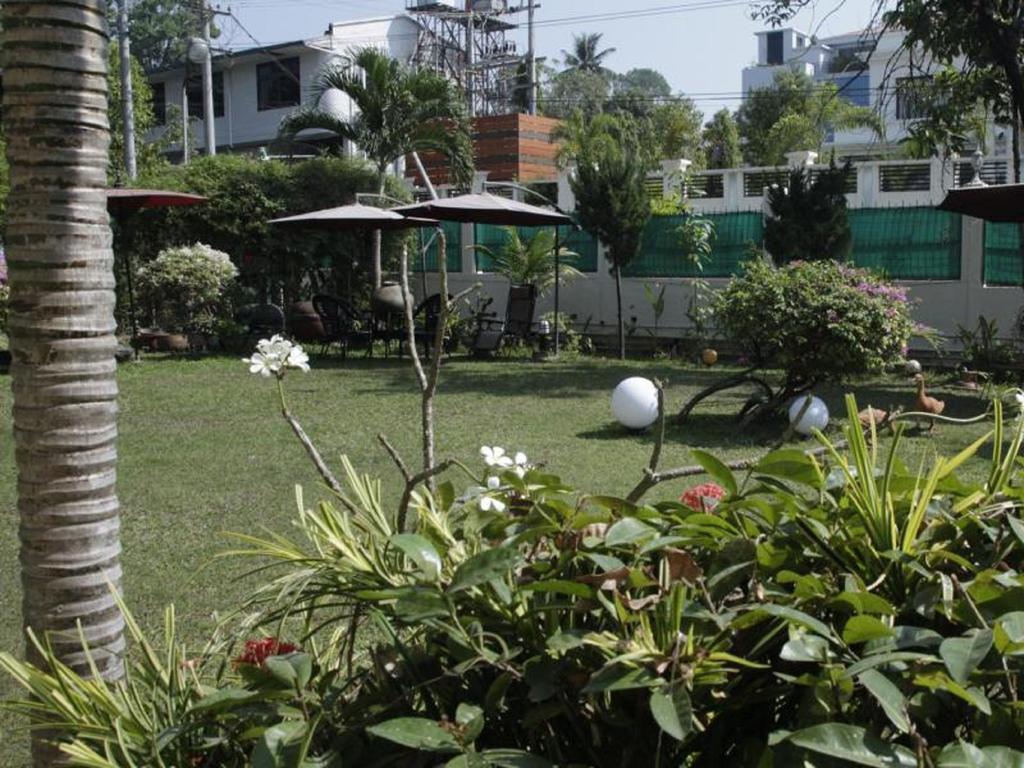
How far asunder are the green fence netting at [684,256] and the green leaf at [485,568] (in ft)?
50.5

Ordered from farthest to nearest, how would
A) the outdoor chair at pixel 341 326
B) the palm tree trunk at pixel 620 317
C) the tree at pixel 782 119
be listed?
the tree at pixel 782 119, the palm tree trunk at pixel 620 317, the outdoor chair at pixel 341 326

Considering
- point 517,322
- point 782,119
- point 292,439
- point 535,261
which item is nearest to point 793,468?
point 292,439

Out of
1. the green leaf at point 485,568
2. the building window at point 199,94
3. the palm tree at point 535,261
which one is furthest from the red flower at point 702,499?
the building window at point 199,94

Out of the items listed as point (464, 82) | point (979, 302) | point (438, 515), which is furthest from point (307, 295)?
point (464, 82)

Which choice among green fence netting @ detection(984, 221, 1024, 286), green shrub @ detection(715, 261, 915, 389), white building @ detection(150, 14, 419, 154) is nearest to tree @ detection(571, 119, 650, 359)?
green fence netting @ detection(984, 221, 1024, 286)

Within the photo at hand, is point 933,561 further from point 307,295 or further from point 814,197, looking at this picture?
point 307,295

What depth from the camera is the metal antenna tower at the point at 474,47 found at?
45.1 meters

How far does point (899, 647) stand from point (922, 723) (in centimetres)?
12

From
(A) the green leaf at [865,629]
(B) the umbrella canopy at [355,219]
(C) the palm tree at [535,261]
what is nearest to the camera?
(A) the green leaf at [865,629]

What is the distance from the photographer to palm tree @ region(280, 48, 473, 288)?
18047 mm

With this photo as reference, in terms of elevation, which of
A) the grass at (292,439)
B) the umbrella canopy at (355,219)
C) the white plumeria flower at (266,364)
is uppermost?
the umbrella canopy at (355,219)

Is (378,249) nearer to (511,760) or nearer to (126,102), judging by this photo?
(126,102)

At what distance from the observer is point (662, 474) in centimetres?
192

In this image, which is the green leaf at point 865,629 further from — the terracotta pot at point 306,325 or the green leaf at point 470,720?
the terracotta pot at point 306,325
